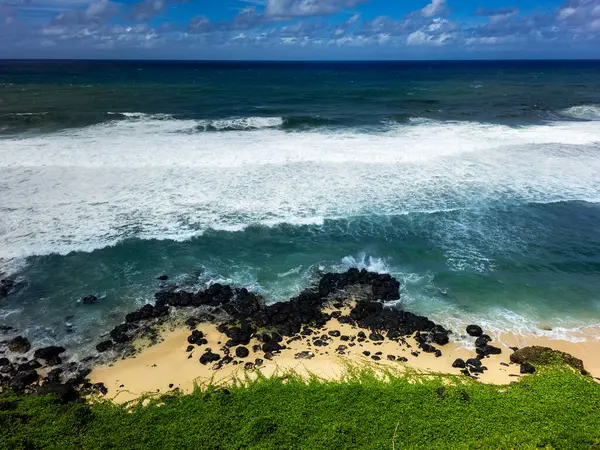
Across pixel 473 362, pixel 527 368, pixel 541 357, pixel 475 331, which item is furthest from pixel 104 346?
pixel 541 357

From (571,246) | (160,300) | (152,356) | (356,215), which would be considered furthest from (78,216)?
(571,246)

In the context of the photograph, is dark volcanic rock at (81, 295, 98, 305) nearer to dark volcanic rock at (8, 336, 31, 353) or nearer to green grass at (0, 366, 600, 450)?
dark volcanic rock at (8, 336, 31, 353)

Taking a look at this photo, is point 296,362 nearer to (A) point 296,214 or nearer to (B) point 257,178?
(A) point 296,214

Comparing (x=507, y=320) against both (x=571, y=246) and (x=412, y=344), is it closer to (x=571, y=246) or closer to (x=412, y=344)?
(x=412, y=344)

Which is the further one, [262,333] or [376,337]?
[262,333]

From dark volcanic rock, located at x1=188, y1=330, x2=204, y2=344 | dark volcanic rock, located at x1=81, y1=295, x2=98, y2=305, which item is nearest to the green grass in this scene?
dark volcanic rock, located at x1=188, y1=330, x2=204, y2=344
